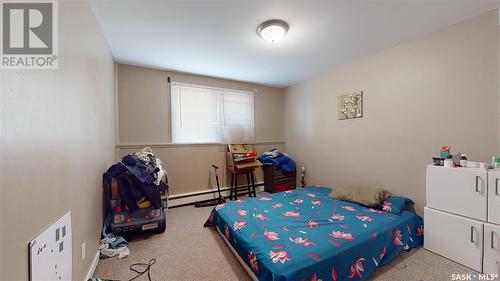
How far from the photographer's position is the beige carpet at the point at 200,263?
5.44ft

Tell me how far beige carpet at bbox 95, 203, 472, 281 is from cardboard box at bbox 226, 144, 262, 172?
1.47 metres

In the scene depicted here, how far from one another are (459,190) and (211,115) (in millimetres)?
3612

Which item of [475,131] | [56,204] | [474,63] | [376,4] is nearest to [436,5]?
[376,4]

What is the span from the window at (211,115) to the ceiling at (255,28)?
24.3 inches

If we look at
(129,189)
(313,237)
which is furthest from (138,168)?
(313,237)

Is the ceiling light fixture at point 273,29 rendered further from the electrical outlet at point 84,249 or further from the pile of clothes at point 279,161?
the electrical outlet at point 84,249

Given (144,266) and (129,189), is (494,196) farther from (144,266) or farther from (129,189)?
(129,189)

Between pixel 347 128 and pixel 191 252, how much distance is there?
9.70 feet

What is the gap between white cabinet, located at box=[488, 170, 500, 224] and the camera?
5.30 ft

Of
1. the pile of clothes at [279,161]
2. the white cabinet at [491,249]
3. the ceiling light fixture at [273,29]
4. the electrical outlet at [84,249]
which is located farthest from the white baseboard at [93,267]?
the white cabinet at [491,249]

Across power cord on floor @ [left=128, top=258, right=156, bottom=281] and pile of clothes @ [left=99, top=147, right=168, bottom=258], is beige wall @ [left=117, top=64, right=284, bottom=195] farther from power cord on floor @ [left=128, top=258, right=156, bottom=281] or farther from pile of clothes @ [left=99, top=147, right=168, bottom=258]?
power cord on floor @ [left=128, top=258, right=156, bottom=281]

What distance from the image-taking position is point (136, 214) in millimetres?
2277

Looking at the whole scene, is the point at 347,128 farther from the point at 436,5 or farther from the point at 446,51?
Result: the point at 436,5

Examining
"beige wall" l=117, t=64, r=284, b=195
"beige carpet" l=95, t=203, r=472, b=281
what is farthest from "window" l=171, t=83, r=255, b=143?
"beige carpet" l=95, t=203, r=472, b=281
